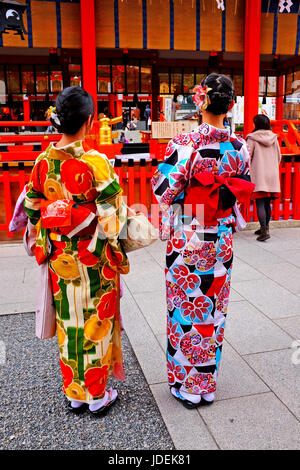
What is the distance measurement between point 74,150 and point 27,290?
249cm

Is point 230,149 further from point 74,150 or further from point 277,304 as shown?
point 277,304

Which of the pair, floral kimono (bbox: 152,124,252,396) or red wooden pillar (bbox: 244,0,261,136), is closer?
floral kimono (bbox: 152,124,252,396)

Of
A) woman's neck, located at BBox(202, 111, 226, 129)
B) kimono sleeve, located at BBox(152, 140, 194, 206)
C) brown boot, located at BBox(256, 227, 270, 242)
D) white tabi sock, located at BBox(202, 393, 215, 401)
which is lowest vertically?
white tabi sock, located at BBox(202, 393, 215, 401)

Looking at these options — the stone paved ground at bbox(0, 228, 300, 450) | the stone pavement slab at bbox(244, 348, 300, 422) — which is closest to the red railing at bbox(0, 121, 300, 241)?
the stone paved ground at bbox(0, 228, 300, 450)

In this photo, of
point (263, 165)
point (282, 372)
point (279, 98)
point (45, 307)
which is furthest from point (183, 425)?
point (279, 98)

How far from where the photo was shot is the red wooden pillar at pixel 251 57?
622 centimetres

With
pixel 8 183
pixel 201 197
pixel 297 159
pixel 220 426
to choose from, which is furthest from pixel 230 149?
pixel 297 159

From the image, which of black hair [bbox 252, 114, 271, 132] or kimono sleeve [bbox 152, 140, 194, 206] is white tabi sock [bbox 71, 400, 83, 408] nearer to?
kimono sleeve [bbox 152, 140, 194, 206]

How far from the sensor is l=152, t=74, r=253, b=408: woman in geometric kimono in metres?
2.27

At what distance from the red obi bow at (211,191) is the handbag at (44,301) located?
0.85m

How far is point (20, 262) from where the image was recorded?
203 inches

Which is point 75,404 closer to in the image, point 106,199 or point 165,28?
point 106,199

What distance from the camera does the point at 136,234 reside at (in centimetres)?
230

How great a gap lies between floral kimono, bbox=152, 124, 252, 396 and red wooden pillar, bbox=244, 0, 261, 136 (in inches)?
178
